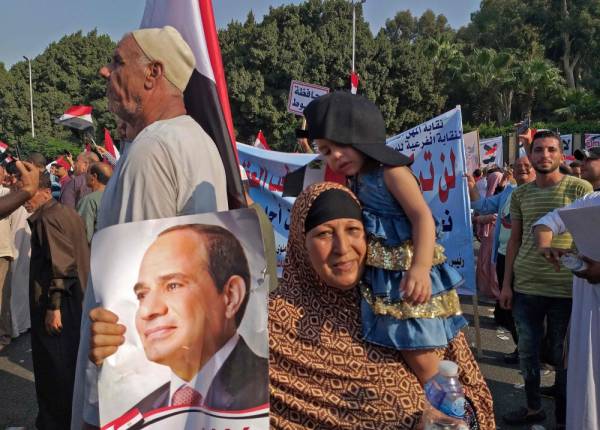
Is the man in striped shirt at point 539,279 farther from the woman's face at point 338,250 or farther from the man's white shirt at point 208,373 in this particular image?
the man's white shirt at point 208,373

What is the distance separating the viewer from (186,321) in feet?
4.09

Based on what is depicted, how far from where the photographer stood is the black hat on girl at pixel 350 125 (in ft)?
5.37

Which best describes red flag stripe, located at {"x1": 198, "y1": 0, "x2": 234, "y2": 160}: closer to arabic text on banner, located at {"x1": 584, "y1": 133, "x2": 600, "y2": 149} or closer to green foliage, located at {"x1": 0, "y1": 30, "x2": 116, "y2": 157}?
arabic text on banner, located at {"x1": 584, "y1": 133, "x2": 600, "y2": 149}

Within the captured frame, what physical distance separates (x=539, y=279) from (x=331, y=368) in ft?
7.16

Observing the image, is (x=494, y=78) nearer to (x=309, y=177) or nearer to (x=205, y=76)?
(x=309, y=177)

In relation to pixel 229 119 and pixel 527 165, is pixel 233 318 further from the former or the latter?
pixel 527 165

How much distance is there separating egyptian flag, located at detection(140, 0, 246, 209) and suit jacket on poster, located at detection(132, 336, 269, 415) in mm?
521

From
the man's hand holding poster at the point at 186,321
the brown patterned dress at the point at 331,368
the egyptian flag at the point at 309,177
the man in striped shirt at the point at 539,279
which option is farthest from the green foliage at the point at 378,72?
the man's hand holding poster at the point at 186,321

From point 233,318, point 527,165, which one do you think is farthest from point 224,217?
A: point 527,165

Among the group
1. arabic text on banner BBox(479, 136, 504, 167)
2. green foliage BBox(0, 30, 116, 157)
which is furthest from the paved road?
green foliage BBox(0, 30, 116, 157)

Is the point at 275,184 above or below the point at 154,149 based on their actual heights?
above

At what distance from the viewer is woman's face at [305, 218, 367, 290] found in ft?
5.32

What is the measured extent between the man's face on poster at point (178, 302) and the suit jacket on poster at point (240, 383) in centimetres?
6

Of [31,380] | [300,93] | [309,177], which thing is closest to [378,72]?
[300,93]
